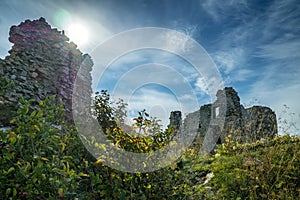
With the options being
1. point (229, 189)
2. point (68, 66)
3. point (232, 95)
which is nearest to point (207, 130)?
point (232, 95)

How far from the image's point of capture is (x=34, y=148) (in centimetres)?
201

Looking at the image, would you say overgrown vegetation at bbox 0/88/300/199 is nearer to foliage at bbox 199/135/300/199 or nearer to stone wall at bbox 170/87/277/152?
foliage at bbox 199/135/300/199

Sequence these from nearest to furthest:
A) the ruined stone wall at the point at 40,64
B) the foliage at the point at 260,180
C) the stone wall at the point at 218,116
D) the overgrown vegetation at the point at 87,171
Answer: the overgrown vegetation at the point at 87,171 < the foliage at the point at 260,180 < the ruined stone wall at the point at 40,64 < the stone wall at the point at 218,116

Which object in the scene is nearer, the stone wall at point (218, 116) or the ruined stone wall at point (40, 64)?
the ruined stone wall at point (40, 64)

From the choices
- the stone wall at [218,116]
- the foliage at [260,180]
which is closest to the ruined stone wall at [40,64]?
the foliage at [260,180]

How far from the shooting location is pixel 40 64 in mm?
9812

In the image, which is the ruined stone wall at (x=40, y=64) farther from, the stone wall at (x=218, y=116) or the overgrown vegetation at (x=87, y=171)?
the stone wall at (x=218, y=116)

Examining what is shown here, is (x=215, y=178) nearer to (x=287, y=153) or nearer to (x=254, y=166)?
(x=254, y=166)

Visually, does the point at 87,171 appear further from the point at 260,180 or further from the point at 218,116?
the point at 218,116

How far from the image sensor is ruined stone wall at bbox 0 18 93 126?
855cm

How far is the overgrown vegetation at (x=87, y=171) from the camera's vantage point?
1853 millimetres

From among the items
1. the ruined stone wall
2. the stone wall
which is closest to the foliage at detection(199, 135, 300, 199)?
the ruined stone wall

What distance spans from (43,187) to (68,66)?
9916mm

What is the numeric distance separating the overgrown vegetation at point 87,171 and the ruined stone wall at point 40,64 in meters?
6.36
